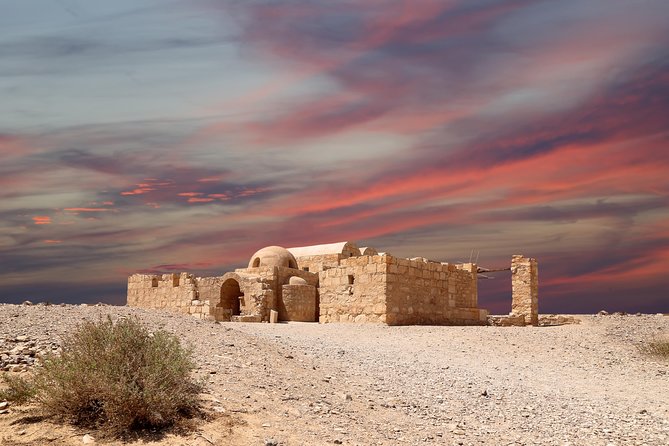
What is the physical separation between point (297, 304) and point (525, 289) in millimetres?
10307

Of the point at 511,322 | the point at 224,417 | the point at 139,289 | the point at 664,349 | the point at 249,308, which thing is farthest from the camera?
the point at 139,289

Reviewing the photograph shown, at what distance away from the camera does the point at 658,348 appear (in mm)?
15281

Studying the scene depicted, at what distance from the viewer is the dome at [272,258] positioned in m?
27.9

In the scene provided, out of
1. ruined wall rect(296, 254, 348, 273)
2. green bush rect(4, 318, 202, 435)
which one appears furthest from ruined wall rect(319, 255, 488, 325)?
green bush rect(4, 318, 202, 435)

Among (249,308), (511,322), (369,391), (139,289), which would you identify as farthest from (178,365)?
(139,289)

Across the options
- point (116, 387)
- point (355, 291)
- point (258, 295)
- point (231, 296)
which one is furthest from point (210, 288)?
point (116, 387)

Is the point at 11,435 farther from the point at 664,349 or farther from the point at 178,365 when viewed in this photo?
the point at 664,349

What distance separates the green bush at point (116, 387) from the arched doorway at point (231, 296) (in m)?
18.2

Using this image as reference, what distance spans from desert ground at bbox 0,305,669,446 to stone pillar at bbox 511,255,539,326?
10657 mm

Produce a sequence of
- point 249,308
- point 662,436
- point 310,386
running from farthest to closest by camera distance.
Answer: point 249,308, point 310,386, point 662,436

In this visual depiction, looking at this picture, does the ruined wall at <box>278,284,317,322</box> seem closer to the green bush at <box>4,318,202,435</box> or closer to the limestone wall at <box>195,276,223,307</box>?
the limestone wall at <box>195,276,223,307</box>

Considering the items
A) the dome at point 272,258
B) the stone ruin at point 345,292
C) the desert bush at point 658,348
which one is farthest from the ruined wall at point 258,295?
the desert bush at point 658,348

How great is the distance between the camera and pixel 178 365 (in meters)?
7.36

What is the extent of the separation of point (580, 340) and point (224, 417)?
1285 centimetres
